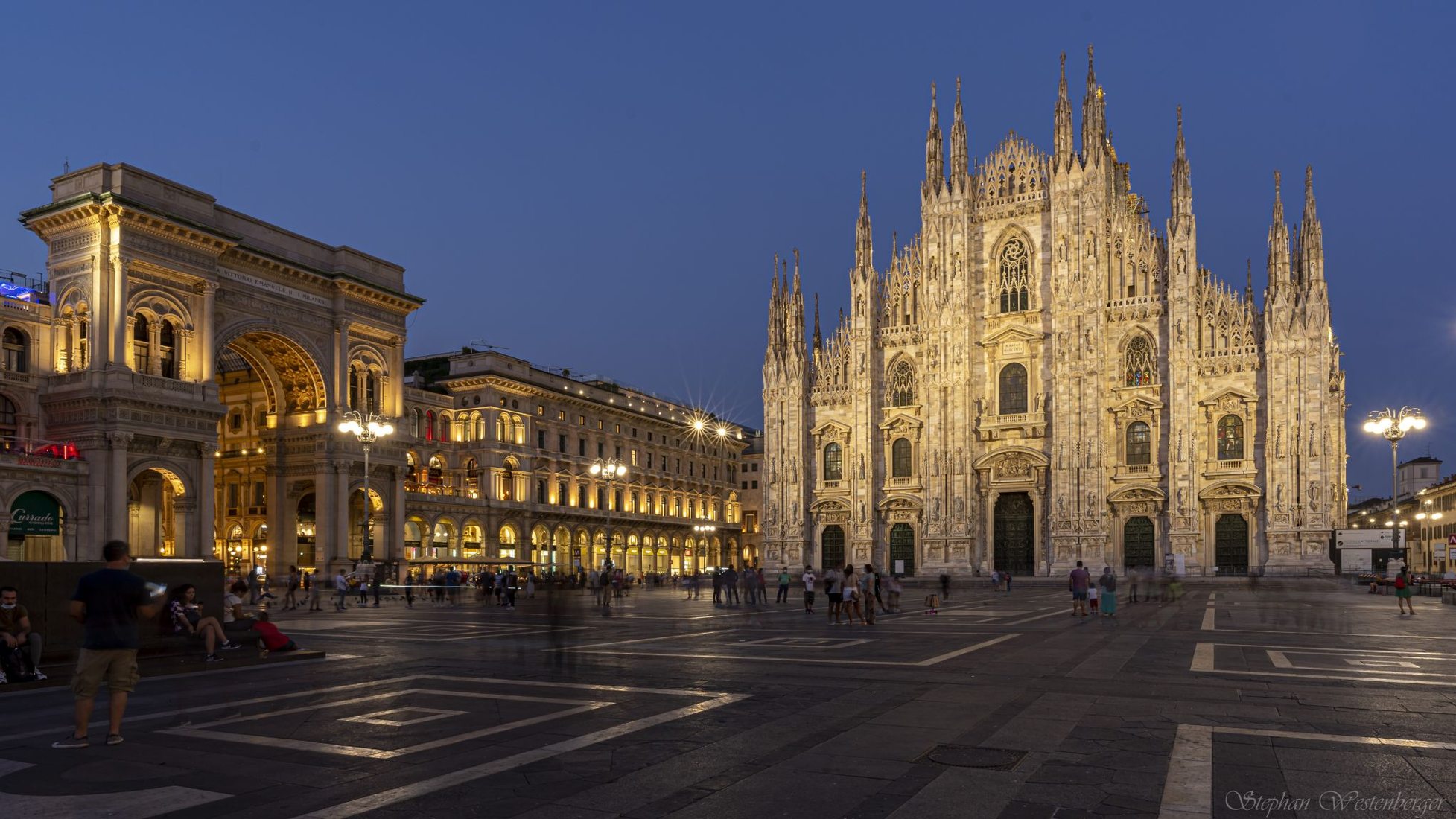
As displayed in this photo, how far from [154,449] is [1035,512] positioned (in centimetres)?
4328

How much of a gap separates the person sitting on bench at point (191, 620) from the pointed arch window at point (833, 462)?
50885 mm

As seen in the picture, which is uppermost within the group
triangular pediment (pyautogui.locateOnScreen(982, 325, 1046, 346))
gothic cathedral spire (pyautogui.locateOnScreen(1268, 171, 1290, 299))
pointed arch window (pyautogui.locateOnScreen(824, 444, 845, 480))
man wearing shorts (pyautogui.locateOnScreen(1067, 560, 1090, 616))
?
gothic cathedral spire (pyautogui.locateOnScreen(1268, 171, 1290, 299))

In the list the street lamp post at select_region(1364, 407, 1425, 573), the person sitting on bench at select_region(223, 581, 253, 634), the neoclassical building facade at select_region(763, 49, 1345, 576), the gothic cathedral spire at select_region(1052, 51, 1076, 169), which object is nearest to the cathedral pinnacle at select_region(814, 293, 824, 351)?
the neoclassical building facade at select_region(763, 49, 1345, 576)

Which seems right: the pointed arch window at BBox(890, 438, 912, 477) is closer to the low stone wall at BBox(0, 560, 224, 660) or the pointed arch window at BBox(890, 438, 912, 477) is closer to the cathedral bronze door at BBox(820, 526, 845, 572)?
the cathedral bronze door at BBox(820, 526, 845, 572)

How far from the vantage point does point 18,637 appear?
13.2 meters

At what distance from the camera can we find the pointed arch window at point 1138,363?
56.3 metres

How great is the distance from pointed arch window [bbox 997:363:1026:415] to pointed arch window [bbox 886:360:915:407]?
5.11 meters

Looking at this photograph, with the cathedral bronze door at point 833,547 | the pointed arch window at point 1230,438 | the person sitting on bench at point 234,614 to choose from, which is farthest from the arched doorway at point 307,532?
the pointed arch window at point 1230,438

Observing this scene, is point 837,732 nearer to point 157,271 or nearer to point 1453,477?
point 157,271

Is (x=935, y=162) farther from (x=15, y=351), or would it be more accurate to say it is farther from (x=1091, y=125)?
(x=15, y=351)

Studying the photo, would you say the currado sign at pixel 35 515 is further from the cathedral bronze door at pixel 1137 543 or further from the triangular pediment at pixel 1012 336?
the cathedral bronze door at pixel 1137 543

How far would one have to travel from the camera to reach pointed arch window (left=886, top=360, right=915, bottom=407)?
2474 inches

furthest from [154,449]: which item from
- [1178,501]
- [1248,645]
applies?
[1178,501]

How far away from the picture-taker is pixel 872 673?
579 inches
